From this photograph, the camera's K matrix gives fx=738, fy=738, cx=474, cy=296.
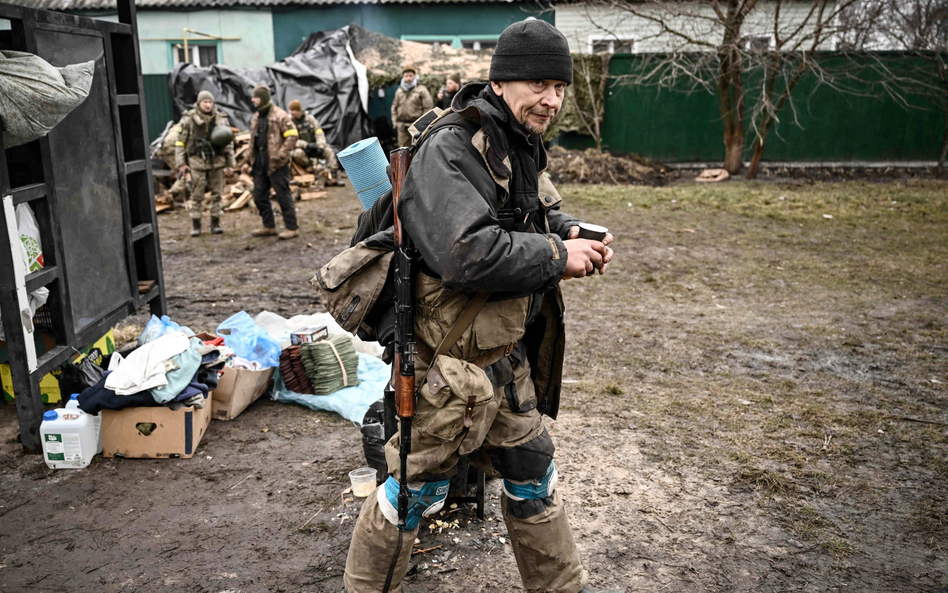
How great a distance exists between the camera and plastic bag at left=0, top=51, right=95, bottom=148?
11.7 feet

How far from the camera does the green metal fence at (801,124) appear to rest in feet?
51.5

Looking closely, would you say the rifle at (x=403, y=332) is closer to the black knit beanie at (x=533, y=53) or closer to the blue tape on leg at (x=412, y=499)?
the blue tape on leg at (x=412, y=499)

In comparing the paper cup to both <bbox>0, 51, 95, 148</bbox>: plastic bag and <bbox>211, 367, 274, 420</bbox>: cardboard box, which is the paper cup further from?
<bbox>0, 51, 95, 148</bbox>: plastic bag

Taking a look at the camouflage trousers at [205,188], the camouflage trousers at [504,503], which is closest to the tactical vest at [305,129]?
the camouflage trousers at [205,188]

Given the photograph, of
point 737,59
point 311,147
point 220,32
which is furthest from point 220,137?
point 220,32

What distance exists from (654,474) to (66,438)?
3.02m

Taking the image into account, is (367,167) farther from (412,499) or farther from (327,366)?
(327,366)

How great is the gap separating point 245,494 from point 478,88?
7.60ft

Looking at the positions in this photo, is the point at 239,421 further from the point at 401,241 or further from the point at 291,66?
the point at 291,66

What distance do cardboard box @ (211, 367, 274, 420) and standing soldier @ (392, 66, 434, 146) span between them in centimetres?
1004

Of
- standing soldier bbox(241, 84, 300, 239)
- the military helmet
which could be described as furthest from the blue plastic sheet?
the military helmet

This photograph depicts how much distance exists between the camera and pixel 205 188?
1043 centimetres

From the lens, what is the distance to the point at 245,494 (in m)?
3.64

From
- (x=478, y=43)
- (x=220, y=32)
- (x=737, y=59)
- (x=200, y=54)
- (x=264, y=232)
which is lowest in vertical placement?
(x=264, y=232)
